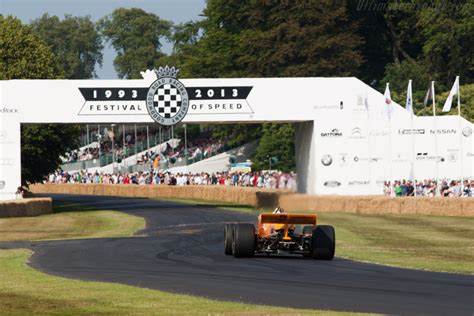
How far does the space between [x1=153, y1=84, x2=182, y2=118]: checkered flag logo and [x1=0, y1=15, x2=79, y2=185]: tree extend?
1182 centimetres

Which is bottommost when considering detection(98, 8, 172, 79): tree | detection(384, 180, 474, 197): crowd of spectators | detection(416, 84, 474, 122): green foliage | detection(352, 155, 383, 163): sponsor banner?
detection(384, 180, 474, 197): crowd of spectators

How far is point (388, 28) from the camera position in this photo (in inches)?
3890

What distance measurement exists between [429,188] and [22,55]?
24691 millimetres

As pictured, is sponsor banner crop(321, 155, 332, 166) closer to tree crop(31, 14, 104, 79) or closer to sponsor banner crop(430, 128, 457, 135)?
sponsor banner crop(430, 128, 457, 135)

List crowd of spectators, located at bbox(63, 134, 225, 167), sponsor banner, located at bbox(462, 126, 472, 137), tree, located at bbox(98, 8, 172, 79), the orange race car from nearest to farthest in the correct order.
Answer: the orange race car, sponsor banner, located at bbox(462, 126, 472, 137), crowd of spectators, located at bbox(63, 134, 225, 167), tree, located at bbox(98, 8, 172, 79)

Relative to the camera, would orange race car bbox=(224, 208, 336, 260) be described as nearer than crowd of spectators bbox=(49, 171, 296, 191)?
Yes

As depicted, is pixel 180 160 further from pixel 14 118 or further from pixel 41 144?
pixel 14 118

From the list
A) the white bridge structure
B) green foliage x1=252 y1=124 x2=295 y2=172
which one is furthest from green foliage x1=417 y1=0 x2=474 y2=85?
the white bridge structure

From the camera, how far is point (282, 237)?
25688mm

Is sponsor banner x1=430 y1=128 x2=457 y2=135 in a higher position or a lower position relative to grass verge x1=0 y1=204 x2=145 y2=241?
higher

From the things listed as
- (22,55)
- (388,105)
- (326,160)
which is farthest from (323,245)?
(22,55)

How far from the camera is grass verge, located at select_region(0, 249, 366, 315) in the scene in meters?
16.0

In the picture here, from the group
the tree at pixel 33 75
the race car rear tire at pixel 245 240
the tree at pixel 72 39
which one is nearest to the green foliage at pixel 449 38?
the tree at pixel 33 75

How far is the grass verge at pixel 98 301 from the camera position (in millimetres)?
16031
